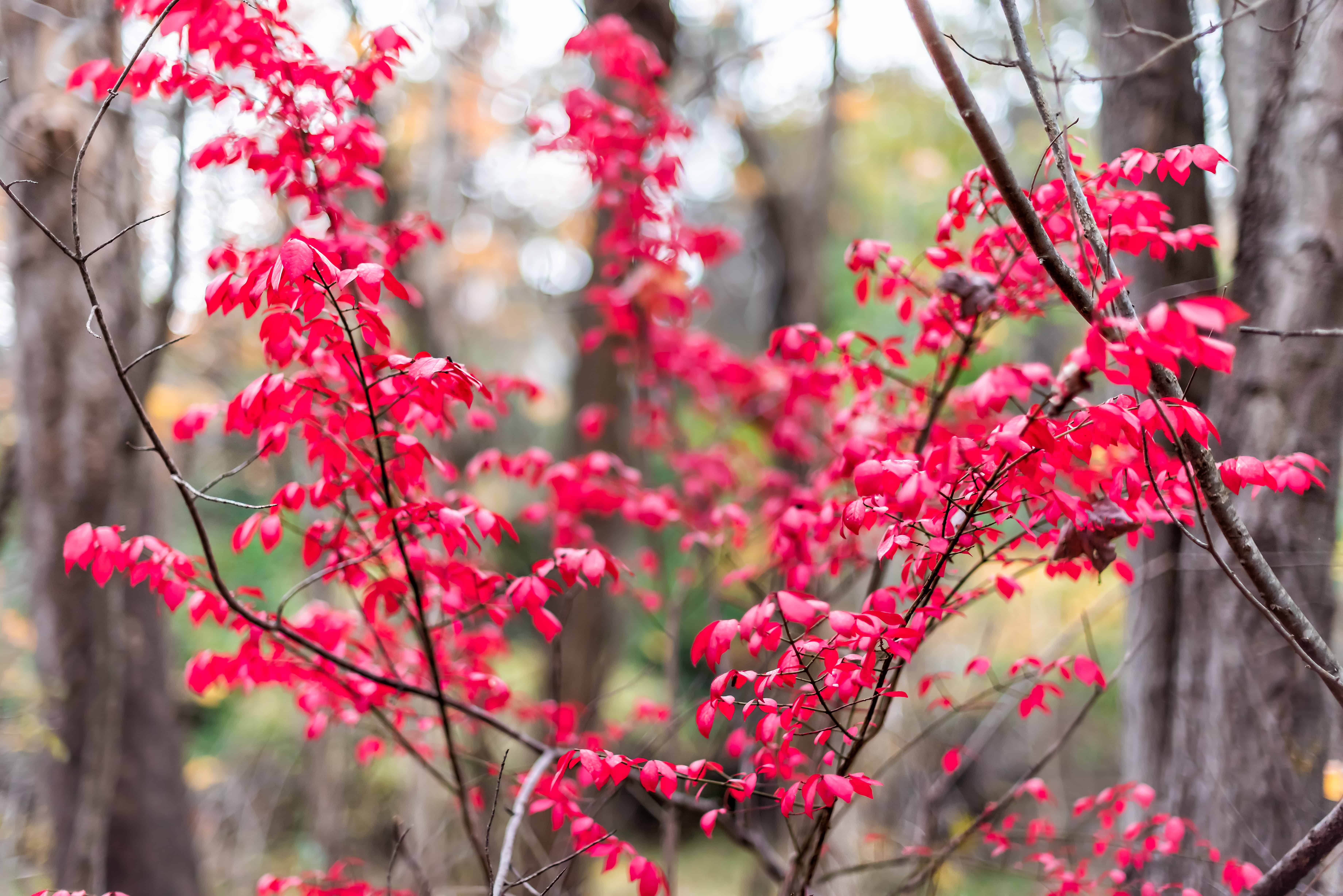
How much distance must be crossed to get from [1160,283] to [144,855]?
15.0ft

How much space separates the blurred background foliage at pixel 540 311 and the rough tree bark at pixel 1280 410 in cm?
93

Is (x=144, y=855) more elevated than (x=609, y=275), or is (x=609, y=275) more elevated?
(x=609, y=275)

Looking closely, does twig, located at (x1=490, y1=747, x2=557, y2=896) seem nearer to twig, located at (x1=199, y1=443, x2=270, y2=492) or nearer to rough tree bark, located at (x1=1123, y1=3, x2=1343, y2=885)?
Result: twig, located at (x1=199, y1=443, x2=270, y2=492)

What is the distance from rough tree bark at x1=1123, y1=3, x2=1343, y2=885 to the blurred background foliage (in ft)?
3.06

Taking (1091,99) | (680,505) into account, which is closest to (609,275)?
(680,505)

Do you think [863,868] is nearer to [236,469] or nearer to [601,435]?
[236,469]

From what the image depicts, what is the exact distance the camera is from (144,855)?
320 centimetres

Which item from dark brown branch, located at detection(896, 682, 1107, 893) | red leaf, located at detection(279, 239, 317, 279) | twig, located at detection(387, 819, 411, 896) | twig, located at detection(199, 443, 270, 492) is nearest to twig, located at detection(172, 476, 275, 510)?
twig, located at detection(199, 443, 270, 492)

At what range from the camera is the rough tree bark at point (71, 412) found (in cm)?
284

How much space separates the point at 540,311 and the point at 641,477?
25.4 ft

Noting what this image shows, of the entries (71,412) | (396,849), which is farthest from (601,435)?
(396,849)

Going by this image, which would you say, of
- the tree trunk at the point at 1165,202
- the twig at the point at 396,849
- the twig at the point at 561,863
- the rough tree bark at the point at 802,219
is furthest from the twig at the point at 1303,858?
the rough tree bark at the point at 802,219

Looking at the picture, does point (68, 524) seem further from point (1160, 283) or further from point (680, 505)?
point (1160, 283)

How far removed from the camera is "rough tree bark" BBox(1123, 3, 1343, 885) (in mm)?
2213
